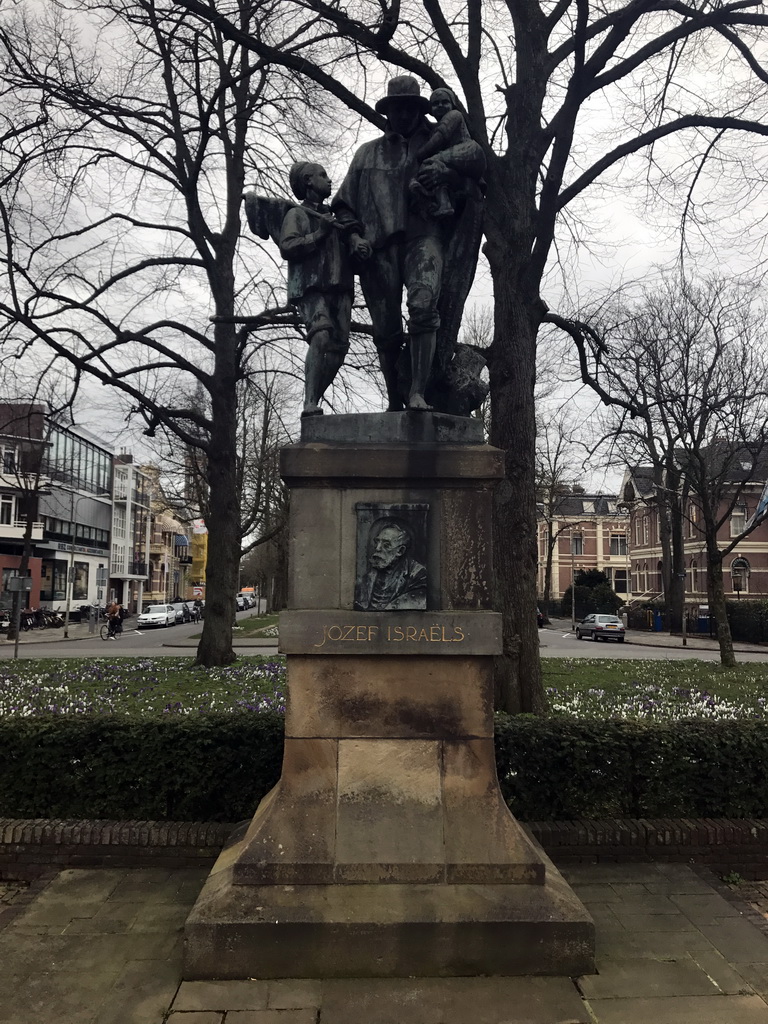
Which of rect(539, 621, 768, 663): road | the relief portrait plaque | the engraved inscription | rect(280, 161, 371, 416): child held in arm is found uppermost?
rect(280, 161, 371, 416): child held in arm

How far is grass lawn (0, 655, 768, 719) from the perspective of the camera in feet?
32.2

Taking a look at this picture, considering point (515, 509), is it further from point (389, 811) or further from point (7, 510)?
point (7, 510)

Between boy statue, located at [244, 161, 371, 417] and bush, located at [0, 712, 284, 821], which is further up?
boy statue, located at [244, 161, 371, 417]

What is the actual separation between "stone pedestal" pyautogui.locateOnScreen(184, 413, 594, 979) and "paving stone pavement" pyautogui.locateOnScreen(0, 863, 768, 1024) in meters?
0.15

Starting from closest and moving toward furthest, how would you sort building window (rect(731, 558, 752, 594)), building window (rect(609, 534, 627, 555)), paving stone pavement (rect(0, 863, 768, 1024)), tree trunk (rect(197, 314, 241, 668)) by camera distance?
paving stone pavement (rect(0, 863, 768, 1024)) → tree trunk (rect(197, 314, 241, 668)) → building window (rect(731, 558, 752, 594)) → building window (rect(609, 534, 627, 555))

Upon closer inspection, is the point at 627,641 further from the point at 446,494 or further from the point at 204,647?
the point at 446,494

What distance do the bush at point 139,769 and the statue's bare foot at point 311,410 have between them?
8.88 ft

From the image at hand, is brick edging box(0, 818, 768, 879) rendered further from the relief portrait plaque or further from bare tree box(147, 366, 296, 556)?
bare tree box(147, 366, 296, 556)

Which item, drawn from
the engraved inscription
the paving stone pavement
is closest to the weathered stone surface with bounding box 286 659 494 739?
the engraved inscription

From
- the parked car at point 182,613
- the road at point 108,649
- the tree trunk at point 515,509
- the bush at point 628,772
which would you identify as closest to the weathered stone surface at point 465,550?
the bush at point 628,772

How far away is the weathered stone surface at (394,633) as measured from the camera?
4.43 metres

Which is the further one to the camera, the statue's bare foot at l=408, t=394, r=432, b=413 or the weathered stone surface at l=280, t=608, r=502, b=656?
the statue's bare foot at l=408, t=394, r=432, b=413

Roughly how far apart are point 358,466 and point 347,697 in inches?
55.6

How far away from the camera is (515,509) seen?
10.4 metres
